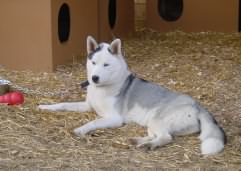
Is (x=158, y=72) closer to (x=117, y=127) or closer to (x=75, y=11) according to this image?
(x=75, y=11)

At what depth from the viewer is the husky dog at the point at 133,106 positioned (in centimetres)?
443

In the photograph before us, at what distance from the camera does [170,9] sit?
9.49m

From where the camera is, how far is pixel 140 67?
695 centimetres

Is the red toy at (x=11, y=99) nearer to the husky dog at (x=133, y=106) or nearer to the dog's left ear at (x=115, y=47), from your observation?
the husky dog at (x=133, y=106)


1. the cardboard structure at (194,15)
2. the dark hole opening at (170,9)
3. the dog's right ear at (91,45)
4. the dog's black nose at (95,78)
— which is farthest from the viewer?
the dark hole opening at (170,9)

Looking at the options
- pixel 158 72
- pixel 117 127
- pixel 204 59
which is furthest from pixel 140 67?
pixel 117 127

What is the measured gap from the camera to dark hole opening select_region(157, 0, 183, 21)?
9445 millimetres

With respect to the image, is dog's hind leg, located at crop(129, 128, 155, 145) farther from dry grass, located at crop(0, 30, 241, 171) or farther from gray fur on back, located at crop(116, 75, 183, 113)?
gray fur on back, located at crop(116, 75, 183, 113)

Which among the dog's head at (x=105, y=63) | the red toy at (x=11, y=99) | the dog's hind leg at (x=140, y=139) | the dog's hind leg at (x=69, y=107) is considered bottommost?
the dog's hind leg at (x=140, y=139)

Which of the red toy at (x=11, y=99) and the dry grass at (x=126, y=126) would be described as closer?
the dry grass at (x=126, y=126)

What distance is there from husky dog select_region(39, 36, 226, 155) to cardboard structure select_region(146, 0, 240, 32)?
4.49 meters

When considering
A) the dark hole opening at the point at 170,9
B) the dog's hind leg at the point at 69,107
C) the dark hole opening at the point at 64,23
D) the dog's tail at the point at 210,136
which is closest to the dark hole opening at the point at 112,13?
the dark hole opening at the point at 170,9

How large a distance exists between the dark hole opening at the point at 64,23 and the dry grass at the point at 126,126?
0.38 meters

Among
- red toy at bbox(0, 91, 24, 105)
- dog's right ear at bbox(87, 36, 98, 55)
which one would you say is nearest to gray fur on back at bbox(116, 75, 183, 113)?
dog's right ear at bbox(87, 36, 98, 55)
